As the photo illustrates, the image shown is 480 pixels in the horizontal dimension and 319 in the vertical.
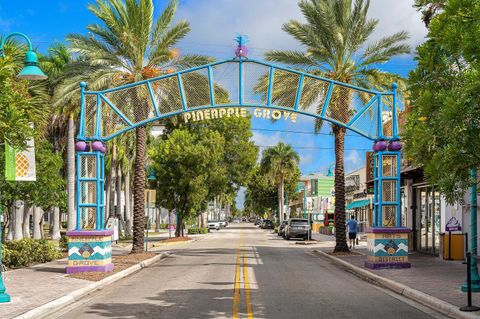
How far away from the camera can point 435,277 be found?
17.2 meters

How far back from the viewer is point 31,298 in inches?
519

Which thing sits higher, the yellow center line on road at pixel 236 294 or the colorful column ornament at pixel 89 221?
the colorful column ornament at pixel 89 221

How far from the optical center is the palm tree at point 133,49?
2489 centimetres

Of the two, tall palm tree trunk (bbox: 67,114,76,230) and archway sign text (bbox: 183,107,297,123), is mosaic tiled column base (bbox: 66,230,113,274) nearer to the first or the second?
archway sign text (bbox: 183,107,297,123)

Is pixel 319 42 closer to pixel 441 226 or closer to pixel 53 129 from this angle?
pixel 441 226

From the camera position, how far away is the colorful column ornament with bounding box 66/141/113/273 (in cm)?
1925

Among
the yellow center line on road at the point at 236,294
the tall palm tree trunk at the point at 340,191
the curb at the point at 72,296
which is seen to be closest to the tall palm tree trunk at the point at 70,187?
the curb at the point at 72,296

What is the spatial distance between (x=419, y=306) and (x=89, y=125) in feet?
47.9

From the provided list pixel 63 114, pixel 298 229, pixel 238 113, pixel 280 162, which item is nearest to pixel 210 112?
pixel 238 113

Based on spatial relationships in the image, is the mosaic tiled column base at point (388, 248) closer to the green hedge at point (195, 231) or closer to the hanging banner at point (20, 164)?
the hanging banner at point (20, 164)

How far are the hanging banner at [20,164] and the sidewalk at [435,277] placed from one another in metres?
9.69

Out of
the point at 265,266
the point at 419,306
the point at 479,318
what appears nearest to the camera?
the point at 479,318

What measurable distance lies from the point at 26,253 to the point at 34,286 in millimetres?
6967

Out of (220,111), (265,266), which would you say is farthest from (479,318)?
(220,111)
